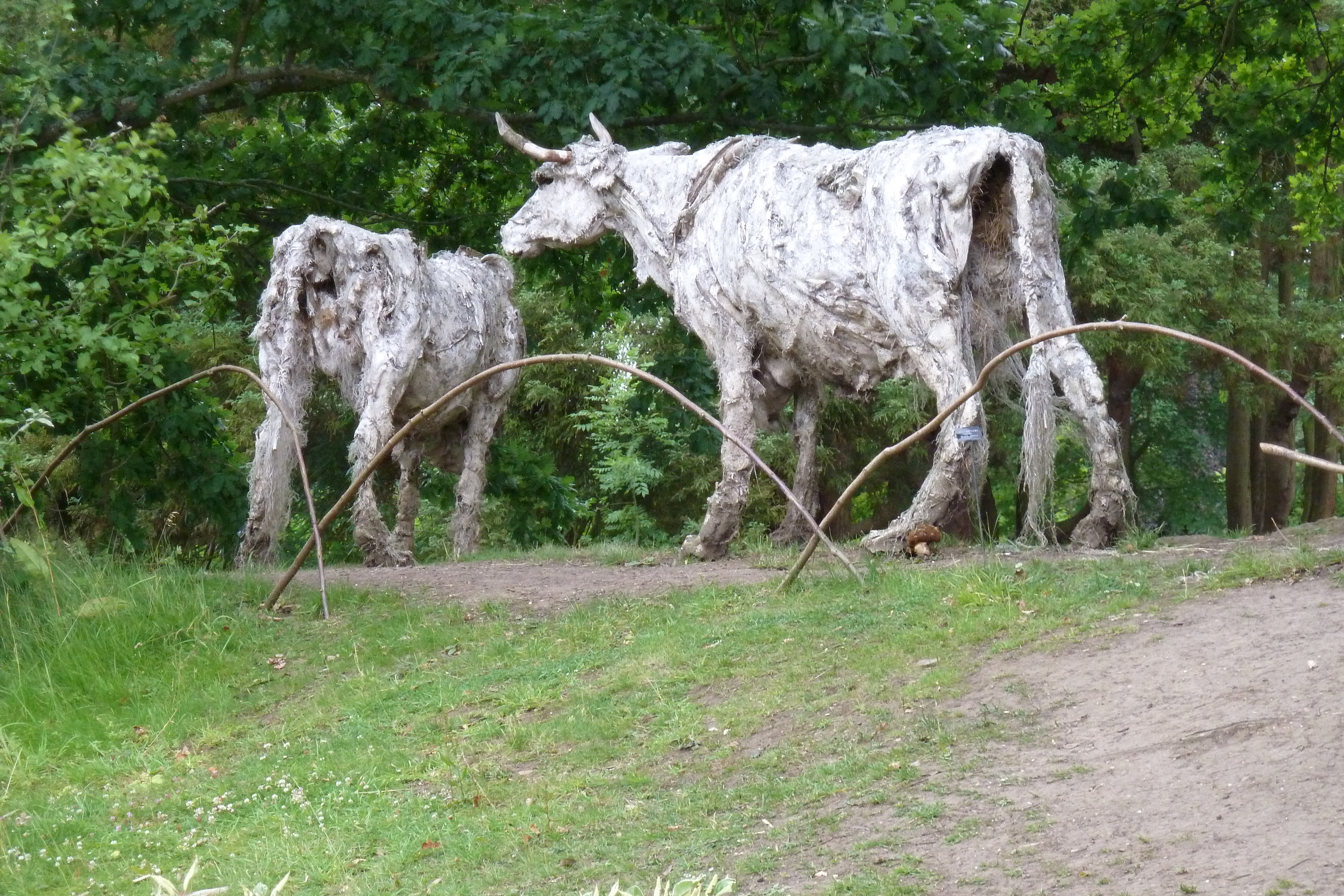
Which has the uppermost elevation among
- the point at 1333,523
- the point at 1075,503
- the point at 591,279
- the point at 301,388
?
the point at 591,279

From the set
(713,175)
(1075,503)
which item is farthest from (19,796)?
(1075,503)

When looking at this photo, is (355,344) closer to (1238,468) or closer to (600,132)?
(600,132)

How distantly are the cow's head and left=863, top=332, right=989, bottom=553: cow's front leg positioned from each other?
3229mm

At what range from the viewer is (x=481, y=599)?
348 inches

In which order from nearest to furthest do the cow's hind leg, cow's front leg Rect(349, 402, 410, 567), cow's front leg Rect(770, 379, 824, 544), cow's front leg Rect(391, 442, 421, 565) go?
cow's front leg Rect(770, 379, 824, 544) → cow's front leg Rect(349, 402, 410, 567) → cow's front leg Rect(391, 442, 421, 565) → the cow's hind leg

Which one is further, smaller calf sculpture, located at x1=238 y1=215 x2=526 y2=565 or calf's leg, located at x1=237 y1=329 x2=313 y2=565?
smaller calf sculpture, located at x1=238 y1=215 x2=526 y2=565

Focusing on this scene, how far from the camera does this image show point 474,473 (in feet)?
39.5

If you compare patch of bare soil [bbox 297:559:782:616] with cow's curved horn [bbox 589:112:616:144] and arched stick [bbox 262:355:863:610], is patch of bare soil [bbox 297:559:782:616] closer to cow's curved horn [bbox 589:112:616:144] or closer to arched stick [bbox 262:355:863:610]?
arched stick [bbox 262:355:863:610]

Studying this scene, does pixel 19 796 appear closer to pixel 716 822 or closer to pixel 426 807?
pixel 426 807

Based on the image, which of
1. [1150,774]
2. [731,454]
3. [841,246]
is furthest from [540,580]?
[1150,774]

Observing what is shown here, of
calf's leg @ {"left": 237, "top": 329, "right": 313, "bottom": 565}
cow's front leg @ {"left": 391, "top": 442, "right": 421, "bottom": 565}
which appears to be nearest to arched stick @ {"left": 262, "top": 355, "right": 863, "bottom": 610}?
calf's leg @ {"left": 237, "top": 329, "right": 313, "bottom": 565}

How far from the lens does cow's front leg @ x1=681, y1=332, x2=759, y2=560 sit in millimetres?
9523

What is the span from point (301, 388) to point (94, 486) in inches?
170

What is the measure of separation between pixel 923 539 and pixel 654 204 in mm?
3442
